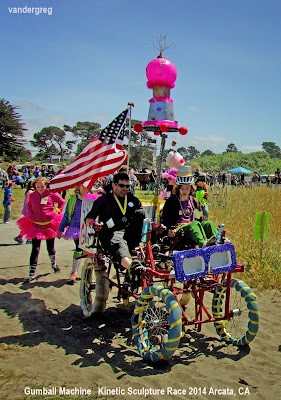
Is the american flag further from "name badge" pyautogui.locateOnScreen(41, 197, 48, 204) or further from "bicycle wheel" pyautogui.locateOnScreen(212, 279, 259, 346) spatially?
"bicycle wheel" pyautogui.locateOnScreen(212, 279, 259, 346)

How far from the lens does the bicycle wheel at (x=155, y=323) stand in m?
3.71

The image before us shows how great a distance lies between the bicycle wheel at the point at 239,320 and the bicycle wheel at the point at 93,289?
59.2 inches

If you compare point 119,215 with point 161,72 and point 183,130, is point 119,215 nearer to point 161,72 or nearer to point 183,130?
point 183,130

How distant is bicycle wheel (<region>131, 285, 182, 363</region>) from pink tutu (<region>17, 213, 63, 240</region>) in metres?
3.31

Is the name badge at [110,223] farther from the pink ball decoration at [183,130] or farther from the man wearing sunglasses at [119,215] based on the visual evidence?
the pink ball decoration at [183,130]

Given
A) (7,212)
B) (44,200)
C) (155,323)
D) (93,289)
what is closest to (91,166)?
(44,200)

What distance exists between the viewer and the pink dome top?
6.76 metres

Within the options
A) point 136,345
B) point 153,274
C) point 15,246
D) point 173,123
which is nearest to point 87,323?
point 136,345

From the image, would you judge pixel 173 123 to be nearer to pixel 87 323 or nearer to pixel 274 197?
pixel 87 323

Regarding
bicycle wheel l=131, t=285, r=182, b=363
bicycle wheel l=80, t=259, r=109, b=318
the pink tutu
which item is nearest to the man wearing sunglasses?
bicycle wheel l=80, t=259, r=109, b=318

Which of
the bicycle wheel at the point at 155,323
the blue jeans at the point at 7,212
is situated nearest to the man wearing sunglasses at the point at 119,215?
the bicycle wheel at the point at 155,323

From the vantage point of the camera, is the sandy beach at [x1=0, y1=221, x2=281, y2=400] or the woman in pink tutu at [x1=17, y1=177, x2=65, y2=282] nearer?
the sandy beach at [x1=0, y1=221, x2=281, y2=400]

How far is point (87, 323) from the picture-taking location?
205 inches

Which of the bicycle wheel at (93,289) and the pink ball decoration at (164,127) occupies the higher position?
the pink ball decoration at (164,127)
